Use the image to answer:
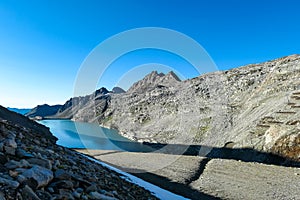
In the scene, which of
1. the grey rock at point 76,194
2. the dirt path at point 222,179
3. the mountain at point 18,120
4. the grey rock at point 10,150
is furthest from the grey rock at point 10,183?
the mountain at point 18,120

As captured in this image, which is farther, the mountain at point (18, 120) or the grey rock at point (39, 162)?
the mountain at point (18, 120)

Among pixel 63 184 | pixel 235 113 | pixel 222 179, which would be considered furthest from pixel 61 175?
pixel 235 113

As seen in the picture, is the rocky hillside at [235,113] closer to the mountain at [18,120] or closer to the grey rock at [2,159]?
the mountain at [18,120]

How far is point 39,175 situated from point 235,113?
90.9m

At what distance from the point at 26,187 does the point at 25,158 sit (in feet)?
8.85

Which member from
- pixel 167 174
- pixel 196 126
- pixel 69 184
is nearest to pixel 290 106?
pixel 167 174

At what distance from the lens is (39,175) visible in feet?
25.7

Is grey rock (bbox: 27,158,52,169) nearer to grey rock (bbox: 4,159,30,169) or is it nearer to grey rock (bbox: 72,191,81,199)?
grey rock (bbox: 4,159,30,169)

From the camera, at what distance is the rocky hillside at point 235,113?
53.3 meters

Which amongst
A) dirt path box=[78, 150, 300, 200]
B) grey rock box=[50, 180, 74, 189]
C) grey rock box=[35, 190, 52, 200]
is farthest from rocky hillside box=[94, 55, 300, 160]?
grey rock box=[35, 190, 52, 200]

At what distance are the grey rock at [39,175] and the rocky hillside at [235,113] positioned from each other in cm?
4689

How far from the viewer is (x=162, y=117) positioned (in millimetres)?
152250

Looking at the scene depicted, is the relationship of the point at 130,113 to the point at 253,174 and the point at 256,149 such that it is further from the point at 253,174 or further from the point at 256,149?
the point at 253,174

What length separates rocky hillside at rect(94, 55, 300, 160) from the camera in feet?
175
